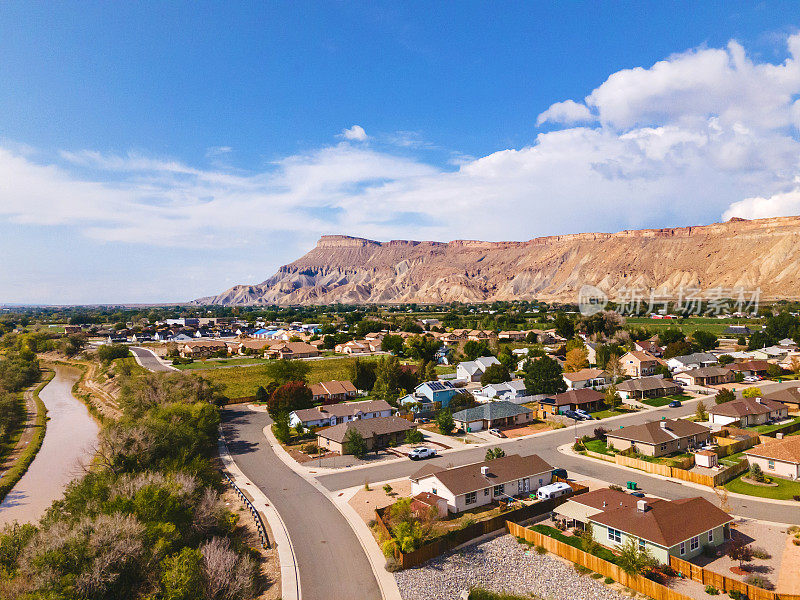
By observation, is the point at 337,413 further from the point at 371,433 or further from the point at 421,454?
the point at 421,454

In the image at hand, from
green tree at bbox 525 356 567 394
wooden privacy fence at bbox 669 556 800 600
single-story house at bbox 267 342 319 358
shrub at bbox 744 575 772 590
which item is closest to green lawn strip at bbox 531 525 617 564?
wooden privacy fence at bbox 669 556 800 600

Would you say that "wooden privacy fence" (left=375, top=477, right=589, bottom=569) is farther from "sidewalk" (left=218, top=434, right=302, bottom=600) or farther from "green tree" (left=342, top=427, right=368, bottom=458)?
"green tree" (left=342, top=427, right=368, bottom=458)

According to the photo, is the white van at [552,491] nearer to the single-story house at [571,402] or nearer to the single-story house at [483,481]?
the single-story house at [483,481]

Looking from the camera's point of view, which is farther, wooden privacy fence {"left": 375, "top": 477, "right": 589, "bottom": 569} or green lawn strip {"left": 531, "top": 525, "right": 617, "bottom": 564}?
green lawn strip {"left": 531, "top": 525, "right": 617, "bottom": 564}

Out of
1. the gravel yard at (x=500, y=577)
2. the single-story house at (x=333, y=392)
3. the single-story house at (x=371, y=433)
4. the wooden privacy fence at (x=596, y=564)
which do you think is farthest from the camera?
the single-story house at (x=333, y=392)

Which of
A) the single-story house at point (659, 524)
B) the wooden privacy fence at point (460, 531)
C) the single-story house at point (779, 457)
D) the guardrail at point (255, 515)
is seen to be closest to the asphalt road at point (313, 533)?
the guardrail at point (255, 515)

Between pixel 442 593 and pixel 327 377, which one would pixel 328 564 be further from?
pixel 327 377
